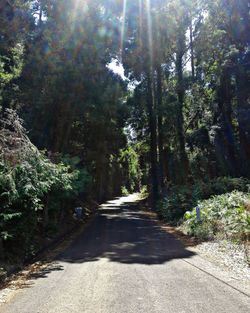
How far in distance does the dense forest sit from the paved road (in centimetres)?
201

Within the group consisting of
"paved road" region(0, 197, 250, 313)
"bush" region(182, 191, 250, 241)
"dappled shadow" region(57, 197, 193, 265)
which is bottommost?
"paved road" region(0, 197, 250, 313)

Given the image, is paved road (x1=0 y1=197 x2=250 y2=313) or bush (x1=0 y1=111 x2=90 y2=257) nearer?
paved road (x1=0 y1=197 x2=250 y2=313)

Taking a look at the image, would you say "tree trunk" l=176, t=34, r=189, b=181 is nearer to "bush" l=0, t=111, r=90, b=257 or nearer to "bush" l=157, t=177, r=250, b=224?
"bush" l=157, t=177, r=250, b=224

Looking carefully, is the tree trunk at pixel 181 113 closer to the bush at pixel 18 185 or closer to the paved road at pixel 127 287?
the paved road at pixel 127 287

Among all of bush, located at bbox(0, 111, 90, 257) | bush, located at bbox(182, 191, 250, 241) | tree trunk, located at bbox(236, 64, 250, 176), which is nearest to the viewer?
bush, located at bbox(0, 111, 90, 257)

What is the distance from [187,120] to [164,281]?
1425 inches

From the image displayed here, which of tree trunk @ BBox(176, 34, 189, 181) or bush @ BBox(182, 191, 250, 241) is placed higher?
tree trunk @ BBox(176, 34, 189, 181)

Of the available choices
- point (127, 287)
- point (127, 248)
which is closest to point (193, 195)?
point (127, 248)

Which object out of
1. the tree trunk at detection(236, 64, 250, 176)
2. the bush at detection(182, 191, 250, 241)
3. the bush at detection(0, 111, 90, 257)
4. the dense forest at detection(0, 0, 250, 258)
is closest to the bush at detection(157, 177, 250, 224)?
the dense forest at detection(0, 0, 250, 258)

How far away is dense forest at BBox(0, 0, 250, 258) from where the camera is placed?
446 inches

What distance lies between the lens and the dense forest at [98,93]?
11.3m

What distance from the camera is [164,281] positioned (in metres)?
7.79

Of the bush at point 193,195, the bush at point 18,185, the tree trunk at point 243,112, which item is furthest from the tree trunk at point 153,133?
the bush at point 18,185

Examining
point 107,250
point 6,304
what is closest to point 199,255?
point 107,250
